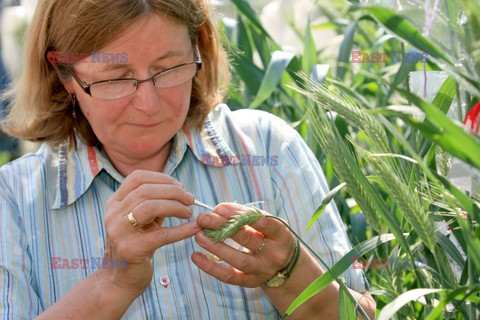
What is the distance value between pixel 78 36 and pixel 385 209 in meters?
0.76

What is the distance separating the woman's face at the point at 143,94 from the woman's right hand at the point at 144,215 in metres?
0.22

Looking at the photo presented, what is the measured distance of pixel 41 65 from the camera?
1.52 meters

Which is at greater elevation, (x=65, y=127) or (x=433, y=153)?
(x=433, y=153)

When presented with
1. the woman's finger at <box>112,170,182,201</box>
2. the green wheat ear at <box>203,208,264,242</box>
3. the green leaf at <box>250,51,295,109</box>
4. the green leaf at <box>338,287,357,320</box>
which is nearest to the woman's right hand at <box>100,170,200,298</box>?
the woman's finger at <box>112,170,182,201</box>

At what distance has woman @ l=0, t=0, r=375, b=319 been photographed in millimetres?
1222

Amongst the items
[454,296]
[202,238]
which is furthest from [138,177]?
[454,296]

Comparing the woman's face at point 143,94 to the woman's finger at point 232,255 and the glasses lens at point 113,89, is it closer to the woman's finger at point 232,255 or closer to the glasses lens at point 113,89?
the glasses lens at point 113,89

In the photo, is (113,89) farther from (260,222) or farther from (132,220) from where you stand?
(260,222)

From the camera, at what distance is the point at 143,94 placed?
134 cm

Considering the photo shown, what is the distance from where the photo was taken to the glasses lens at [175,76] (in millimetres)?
1359

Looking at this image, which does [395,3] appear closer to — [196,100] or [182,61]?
[182,61]

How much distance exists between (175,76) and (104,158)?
23cm

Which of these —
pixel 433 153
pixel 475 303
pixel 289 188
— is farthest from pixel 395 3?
pixel 289 188

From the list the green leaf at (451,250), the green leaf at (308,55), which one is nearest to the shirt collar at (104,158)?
the green leaf at (308,55)
